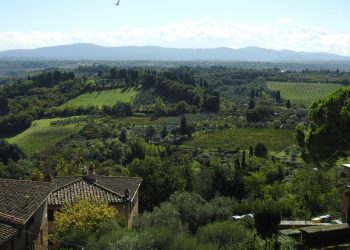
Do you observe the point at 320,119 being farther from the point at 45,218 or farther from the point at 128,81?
the point at 128,81

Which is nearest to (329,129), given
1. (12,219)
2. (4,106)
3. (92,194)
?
(92,194)

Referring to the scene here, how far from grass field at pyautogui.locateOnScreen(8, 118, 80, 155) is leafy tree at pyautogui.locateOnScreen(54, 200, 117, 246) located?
3132 inches

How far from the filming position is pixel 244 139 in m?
102

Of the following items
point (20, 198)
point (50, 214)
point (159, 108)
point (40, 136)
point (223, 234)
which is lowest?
point (40, 136)

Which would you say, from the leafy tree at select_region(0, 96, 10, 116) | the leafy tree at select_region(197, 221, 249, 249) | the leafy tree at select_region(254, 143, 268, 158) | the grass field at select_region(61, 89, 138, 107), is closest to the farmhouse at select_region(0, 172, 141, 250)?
the leafy tree at select_region(197, 221, 249, 249)

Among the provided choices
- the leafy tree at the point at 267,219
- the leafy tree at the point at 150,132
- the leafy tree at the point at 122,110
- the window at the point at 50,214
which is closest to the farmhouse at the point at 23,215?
the window at the point at 50,214

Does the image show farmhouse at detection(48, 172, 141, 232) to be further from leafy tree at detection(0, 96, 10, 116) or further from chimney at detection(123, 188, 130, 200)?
leafy tree at detection(0, 96, 10, 116)

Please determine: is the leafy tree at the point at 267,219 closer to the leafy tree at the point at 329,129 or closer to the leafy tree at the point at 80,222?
the leafy tree at the point at 329,129

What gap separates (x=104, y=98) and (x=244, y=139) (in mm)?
58282

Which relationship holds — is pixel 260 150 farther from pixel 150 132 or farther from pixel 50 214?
pixel 50 214

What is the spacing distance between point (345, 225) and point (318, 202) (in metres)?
19.4

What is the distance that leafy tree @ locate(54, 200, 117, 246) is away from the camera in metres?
21.0

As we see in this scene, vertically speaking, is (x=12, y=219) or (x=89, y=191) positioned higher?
(x=12, y=219)

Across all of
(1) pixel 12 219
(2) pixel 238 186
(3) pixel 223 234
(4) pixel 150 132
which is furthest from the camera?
(4) pixel 150 132
